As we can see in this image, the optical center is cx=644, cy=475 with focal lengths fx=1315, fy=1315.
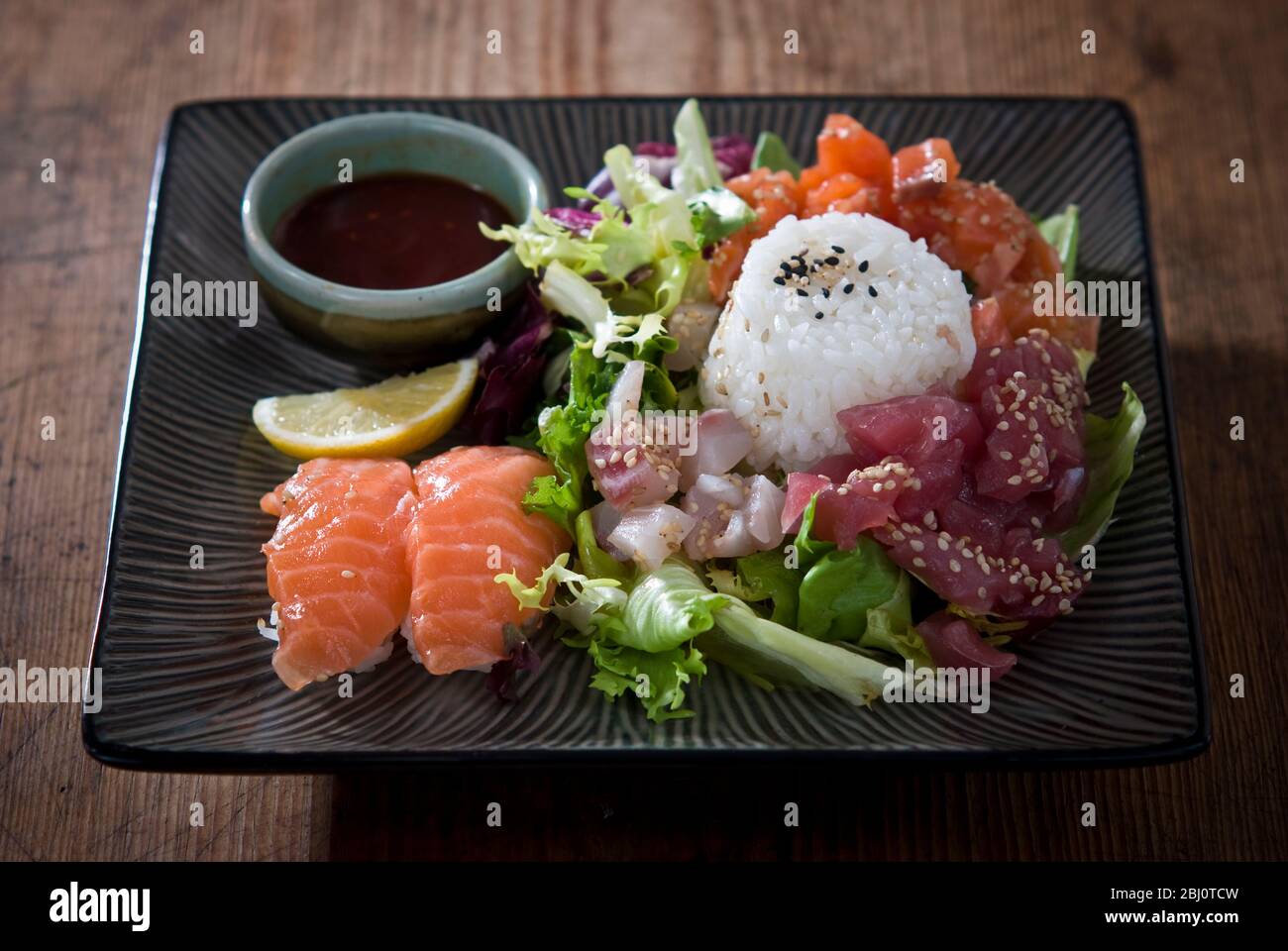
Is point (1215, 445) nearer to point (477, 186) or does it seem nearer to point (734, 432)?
point (734, 432)

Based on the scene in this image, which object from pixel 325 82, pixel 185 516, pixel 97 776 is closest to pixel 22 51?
pixel 325 82

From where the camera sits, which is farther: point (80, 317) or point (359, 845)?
point (80, 317)

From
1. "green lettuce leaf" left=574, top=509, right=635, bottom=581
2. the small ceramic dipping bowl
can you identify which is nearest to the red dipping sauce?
the small ceramic dipping bowl

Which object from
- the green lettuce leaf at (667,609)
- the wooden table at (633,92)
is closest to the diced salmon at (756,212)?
the green lettuce leaf at (667,609)

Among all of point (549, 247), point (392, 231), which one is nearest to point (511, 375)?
point (549, 247)

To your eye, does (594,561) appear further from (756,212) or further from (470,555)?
(756,212)

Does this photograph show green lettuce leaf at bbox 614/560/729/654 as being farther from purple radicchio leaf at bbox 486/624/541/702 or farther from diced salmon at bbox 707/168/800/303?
diced salmon at bbox 707/168/800/303

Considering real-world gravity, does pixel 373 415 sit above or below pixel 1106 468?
above
